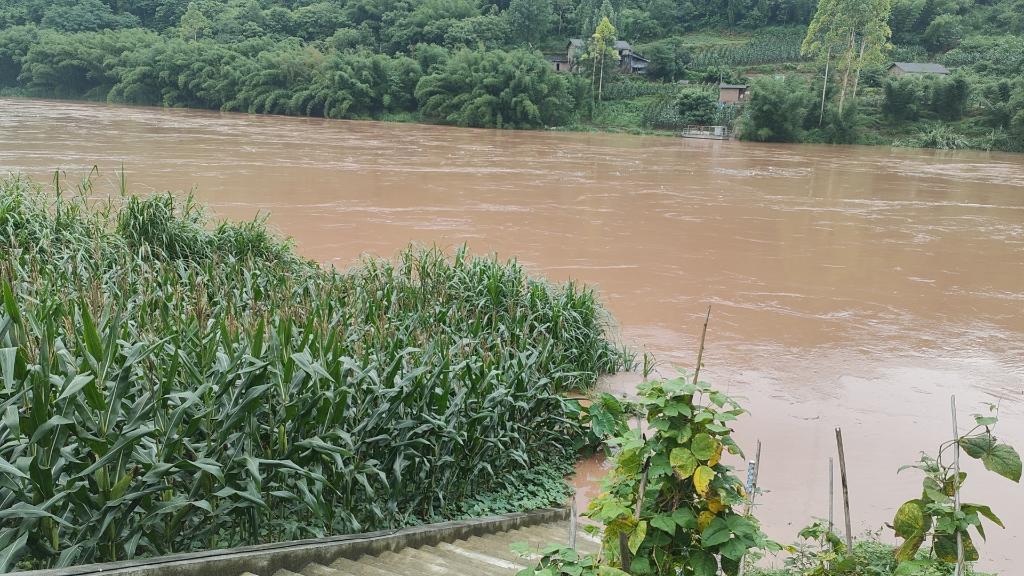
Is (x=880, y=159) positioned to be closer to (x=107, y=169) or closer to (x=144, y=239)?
(x=107, y=169)

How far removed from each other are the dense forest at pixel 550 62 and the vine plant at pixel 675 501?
3575cm

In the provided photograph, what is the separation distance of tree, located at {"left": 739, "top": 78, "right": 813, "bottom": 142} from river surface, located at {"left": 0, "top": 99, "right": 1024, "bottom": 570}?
886 cm

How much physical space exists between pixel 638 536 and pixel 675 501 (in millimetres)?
198

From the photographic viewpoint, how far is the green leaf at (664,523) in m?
2.06

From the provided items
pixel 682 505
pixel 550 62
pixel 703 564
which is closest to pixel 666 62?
pixel 550 62

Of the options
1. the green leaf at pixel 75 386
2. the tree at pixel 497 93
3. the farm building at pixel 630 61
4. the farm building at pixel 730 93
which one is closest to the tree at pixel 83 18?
the tree at pixel 497 93

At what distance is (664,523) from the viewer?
6.84 ft

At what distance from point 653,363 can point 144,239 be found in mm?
4219

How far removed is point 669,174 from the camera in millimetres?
21578

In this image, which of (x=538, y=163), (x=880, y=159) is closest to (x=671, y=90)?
Result: (x=880, y=159)

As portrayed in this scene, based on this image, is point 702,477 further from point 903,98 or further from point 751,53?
point 751,53

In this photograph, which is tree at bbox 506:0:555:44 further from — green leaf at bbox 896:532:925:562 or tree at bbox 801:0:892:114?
green leaf at bbox 896:532:925:562

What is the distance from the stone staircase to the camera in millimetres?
2500

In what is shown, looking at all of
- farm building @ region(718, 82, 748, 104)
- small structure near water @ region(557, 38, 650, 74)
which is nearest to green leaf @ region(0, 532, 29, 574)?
farm building @ region(718, 82, 748, 104)
